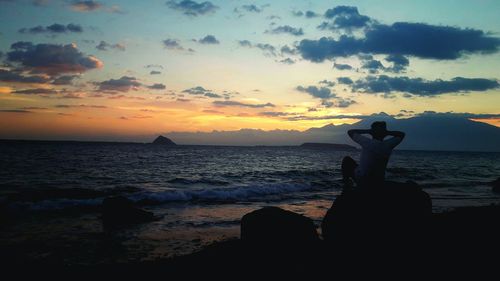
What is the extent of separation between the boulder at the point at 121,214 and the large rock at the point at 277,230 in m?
7.26

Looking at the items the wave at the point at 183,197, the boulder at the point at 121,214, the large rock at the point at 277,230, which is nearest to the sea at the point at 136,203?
the wave at the point at 183,197

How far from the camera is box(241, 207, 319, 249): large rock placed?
8.18 meters

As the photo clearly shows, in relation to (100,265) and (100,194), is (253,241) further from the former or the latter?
(100,194)

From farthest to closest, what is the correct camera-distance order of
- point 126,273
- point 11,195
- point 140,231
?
point 11,195 → point 140,231 → point 126,273

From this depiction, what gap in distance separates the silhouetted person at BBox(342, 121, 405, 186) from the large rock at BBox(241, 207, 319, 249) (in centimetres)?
180

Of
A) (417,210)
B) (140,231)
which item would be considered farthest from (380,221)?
(140,231)

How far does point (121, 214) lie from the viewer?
1439 cm

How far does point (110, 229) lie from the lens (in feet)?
42.1

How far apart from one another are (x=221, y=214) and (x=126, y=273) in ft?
29.6

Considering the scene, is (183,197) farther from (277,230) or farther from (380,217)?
(380,217)

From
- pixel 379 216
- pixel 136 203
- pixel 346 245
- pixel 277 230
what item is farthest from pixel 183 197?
pixel 379 216

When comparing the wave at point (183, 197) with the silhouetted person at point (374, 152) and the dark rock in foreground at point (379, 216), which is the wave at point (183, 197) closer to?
the dark rock in foreground at point (379, 216)

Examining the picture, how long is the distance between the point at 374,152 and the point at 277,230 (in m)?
2.94

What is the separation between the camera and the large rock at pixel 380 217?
7949mm
